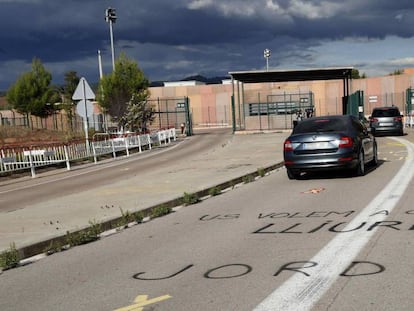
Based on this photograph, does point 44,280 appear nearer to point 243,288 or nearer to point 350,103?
point 243,288

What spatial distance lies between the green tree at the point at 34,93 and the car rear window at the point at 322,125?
160 ft

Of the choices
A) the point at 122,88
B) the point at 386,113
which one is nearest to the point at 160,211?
the point at 386,113

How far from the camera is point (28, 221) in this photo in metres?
9.28

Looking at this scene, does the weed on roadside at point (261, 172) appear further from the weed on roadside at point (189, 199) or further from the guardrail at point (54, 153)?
the guardrail at point (54, 153)

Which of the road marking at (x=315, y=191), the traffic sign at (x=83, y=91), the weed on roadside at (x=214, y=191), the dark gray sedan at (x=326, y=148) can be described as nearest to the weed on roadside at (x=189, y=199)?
the weed on roadside at (x=214, y=191)

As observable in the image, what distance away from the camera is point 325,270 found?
5.44 meters

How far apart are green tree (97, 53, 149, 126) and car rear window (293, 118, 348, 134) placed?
31.3 metres

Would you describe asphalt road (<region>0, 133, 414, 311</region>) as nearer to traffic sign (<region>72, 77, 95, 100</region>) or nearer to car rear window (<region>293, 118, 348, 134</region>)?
car rear window (<region>293, 118, 348, 134</region>)

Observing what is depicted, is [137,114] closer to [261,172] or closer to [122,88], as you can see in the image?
[122,88]

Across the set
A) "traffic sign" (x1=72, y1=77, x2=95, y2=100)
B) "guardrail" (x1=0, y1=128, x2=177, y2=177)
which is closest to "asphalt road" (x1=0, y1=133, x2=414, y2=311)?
"guardrail" (x1=0, y1=128, x2=177, y2=177)

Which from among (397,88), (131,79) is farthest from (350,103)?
(397,88)

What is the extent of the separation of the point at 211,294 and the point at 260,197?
19.8 ft

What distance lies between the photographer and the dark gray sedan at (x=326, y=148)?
12.4 metres

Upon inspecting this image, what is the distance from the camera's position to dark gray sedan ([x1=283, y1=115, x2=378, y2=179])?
12.4 metres
